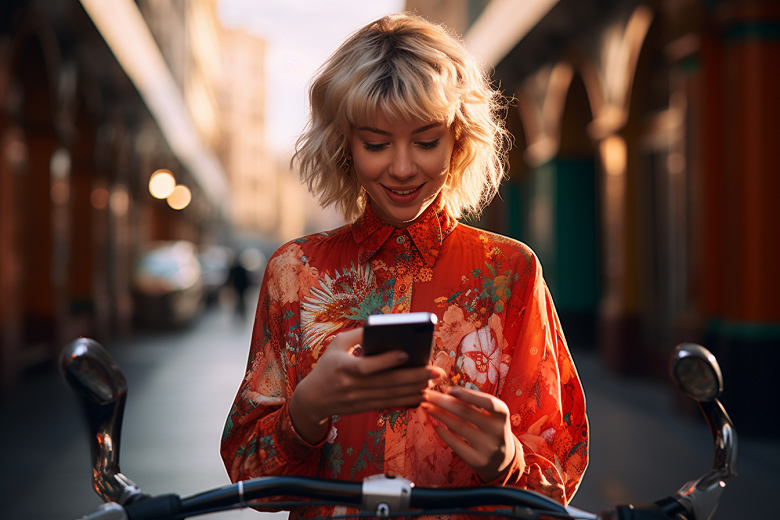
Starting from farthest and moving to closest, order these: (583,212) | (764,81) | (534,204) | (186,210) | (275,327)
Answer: (186,210), (534,204), (583,212), (764,81), (275,327)

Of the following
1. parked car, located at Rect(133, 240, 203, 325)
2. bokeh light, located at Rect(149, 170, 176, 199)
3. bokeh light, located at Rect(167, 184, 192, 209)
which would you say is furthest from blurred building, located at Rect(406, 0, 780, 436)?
bokeh light, located at Rect(167, 184, 192, 209)

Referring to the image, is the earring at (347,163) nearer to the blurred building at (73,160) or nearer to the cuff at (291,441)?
the cuff at (291,441)

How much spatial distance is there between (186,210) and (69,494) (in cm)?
3394

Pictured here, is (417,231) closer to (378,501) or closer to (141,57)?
(378,501)

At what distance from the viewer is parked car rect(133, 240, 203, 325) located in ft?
58.5

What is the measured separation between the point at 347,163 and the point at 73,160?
584 inches

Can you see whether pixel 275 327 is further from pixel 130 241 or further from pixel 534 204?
pixel 130 241

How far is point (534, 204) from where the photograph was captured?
49.3ft

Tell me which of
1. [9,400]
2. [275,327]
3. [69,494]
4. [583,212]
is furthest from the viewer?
[583,212]

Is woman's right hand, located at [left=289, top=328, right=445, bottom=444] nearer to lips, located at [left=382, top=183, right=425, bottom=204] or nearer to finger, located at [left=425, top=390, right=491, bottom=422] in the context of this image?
finger, located at [left=425, top=390, right=491, bottom=422]

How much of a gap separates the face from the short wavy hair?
0.03 m

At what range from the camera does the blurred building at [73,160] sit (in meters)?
9.40

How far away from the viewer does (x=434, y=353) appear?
4.87ft

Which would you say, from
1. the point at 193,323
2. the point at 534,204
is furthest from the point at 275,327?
the point at 193,323
